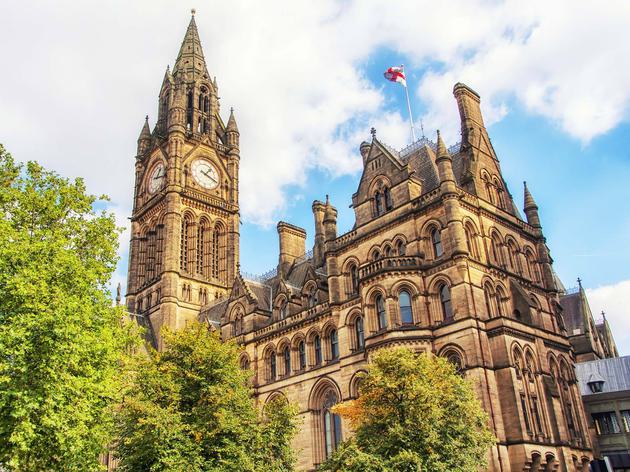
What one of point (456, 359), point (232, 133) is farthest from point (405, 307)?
point (232, 133)

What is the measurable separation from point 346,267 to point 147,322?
29.5 m

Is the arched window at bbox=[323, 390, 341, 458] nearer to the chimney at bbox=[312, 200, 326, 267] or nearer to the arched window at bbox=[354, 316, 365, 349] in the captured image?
the arched window at bbox=[354, 316, 365, 349]

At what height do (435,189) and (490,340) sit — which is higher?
(435,189)

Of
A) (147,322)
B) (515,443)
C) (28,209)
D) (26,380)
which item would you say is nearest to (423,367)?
(515,443)

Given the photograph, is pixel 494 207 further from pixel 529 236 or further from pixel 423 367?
pixel 423 367

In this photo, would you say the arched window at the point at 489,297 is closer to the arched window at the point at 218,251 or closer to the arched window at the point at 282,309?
the arched window at the point at 282,309

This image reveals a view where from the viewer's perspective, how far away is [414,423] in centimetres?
2441

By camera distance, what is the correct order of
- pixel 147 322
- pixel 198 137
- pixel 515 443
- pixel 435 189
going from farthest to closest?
pixel 198 137
pixel 147 322
pixel 435 189
pixel 515 443

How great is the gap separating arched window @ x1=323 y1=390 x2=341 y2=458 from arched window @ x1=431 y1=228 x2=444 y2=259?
34.1ft

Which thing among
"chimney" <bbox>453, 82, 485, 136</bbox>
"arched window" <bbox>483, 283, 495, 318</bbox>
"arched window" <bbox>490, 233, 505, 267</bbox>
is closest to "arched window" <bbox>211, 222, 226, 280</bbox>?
"chimney" <bbox>453, 82, 485, 136</bbox>

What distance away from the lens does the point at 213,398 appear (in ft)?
A: 84.3

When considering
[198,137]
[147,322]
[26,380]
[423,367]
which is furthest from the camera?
[198,137]

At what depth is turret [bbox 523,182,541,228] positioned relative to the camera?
40469mm

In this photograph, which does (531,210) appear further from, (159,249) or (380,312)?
(159,249)
